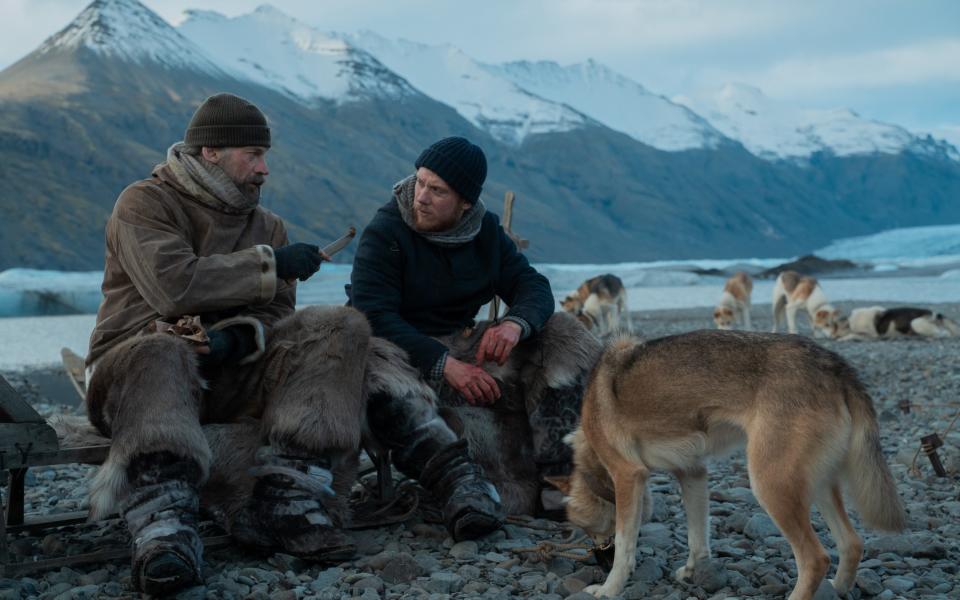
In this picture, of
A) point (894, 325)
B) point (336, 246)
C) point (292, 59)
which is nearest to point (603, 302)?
point (894, 325)

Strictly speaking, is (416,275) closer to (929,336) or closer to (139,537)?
(139,537)

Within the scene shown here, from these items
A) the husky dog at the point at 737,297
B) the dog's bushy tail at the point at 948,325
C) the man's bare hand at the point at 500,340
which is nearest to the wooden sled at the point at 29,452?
the man's bare hand at the point at 500,340

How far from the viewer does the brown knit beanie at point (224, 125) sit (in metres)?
4.92

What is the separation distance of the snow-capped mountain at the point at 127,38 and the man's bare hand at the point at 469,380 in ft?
445

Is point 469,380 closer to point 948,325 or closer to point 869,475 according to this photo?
point 869,475

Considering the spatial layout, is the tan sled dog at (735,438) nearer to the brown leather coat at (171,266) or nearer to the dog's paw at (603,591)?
the dog's paw at (603,591)

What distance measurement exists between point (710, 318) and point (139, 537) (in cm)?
2767

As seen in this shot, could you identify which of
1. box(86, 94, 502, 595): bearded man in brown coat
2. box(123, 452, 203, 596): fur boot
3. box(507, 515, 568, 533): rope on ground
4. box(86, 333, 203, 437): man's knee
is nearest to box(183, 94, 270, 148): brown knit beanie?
box(86, 94, 502, 595): bearded man in brown coat

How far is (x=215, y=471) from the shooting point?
183 inches

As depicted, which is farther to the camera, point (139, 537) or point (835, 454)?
point (139, 537)

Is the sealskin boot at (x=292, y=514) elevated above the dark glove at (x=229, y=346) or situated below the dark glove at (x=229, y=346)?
below

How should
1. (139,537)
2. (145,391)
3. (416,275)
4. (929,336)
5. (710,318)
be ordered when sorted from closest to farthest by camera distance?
(139,537)
(145,391)
(416,275)
(929,336)
(710,318)

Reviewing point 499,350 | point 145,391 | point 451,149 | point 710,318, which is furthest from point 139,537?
point 710,318

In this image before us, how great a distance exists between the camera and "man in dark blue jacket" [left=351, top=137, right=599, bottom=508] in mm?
5285
